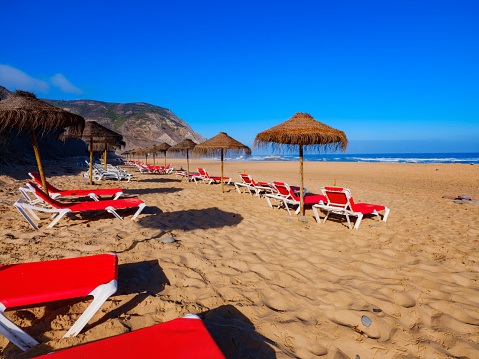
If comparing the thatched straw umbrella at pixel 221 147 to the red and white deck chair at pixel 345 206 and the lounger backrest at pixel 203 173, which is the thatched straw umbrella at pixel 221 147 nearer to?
the lounger backrest at pixel 203 173

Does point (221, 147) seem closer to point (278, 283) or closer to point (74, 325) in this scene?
point (278, 283)

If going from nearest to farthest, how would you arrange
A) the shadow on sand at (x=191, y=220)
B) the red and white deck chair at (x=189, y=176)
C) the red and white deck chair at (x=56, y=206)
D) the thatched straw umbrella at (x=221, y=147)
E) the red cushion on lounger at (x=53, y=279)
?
the red cushion on lounger at (x=53, y=279) < the red and white deck chair at (x=56, y=206) < the shadow on sand at (x=191, y=220) < the thatched straw umbrella at (x=221, y=147) < the red and white deck chair at (x=189, y=176)

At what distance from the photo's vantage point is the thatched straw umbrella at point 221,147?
9250 mm

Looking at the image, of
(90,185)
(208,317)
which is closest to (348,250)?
(208,317)

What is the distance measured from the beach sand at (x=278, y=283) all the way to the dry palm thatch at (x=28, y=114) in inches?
75.0

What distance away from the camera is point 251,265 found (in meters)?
2.99

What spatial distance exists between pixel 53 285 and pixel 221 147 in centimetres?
770

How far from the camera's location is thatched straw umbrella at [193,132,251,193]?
9250 mm

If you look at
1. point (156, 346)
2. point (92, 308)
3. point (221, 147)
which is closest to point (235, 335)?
point (156, 346)

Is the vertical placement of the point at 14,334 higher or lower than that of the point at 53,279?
lower

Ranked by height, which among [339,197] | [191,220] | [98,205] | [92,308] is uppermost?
[339,197]

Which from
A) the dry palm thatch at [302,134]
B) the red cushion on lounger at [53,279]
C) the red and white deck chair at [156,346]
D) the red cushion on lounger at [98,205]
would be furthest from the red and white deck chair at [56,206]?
the red and white deck chair at [156,346]

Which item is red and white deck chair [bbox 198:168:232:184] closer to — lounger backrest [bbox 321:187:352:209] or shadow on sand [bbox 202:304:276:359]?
lounger backrest [bbox 321:187:352:209]

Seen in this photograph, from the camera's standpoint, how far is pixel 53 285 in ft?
5.86
